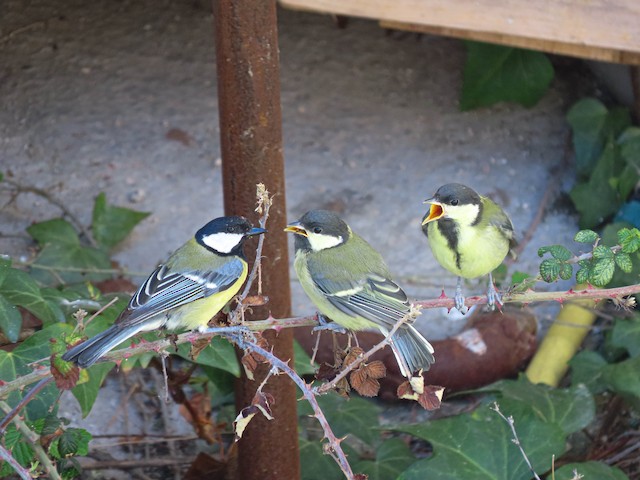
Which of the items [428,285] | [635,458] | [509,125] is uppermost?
[509,125]

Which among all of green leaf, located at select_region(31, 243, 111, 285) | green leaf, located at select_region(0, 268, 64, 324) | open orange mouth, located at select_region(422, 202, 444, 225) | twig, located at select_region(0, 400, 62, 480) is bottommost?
green leaf, located at select_region(31, 243, 111, 285)

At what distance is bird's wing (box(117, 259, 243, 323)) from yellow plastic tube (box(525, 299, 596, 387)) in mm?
1936

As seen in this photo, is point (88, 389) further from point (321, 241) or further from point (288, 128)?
point (288, 128)

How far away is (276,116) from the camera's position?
2.95m

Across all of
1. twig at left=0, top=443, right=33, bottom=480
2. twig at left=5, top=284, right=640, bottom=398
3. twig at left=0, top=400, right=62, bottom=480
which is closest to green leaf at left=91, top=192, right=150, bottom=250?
twig at left=0, top=400, right=62, bottom=480

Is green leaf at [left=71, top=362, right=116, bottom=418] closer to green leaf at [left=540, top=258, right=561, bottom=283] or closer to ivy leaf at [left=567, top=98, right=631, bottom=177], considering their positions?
green leaf at [left=540, top=258, right=561, bottom=283]

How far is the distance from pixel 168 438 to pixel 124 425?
25 cm

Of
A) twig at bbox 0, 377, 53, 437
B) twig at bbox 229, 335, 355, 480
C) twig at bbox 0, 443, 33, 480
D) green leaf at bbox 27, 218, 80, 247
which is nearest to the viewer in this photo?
twig at bbox 229, 335, 355, 480

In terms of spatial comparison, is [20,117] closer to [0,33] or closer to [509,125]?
[0,33]

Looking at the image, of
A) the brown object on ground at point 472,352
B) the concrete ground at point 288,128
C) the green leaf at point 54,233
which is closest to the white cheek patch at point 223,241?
the brown object on ground at point 472,352

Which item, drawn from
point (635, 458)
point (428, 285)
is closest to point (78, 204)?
point (428, 285)

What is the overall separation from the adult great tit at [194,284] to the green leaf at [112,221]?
1.52 m

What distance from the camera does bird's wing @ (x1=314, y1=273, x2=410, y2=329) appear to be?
8.20ft

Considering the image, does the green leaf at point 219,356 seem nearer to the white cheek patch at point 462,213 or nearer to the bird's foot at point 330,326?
the bird's foot at point 330,326
